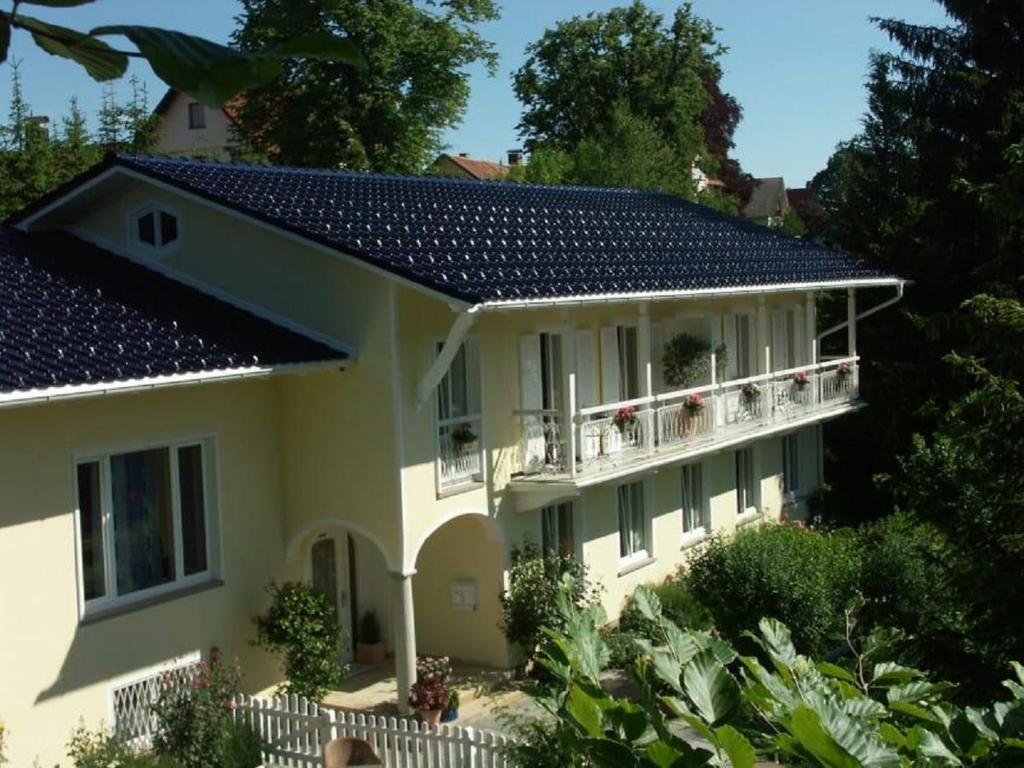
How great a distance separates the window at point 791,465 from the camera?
25953mm

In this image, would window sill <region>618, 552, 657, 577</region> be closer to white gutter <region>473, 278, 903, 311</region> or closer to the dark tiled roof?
white gutter <region>473, 278, 903, 311</region>

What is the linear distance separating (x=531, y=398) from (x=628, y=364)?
3340 millimetres

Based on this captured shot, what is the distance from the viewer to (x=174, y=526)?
1435cm

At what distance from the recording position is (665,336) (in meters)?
21.6

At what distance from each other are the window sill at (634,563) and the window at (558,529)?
57.5 inches

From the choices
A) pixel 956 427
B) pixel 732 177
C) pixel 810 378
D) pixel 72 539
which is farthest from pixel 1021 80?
pixel 732 177

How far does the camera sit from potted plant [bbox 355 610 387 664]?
17.7 m

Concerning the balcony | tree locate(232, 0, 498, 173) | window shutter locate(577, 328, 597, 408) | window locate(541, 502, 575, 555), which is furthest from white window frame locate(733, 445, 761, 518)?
tree locate(232, 0, 498, 173)

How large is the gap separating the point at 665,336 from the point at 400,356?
736cm

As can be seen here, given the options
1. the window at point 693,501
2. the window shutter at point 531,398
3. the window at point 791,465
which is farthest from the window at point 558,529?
the window at point 791,465

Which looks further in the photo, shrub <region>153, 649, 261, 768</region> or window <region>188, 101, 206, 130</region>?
window <region>188, 101, 206, 130</region>

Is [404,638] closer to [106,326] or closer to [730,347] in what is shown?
[106,326]

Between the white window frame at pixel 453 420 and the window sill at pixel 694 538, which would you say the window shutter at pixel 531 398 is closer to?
the white window frame at pixel 453 420

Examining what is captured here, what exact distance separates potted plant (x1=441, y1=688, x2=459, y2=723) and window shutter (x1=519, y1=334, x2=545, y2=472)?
3398 millimetres
